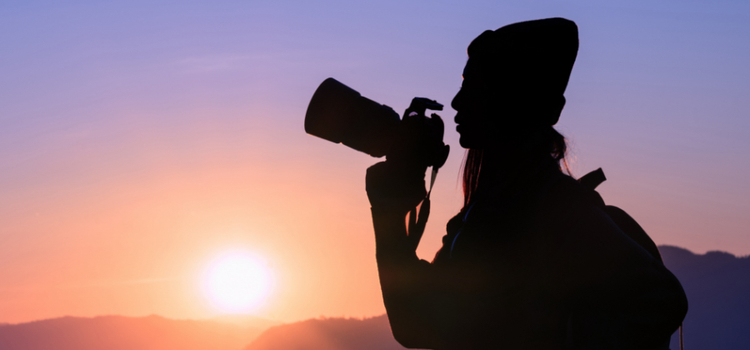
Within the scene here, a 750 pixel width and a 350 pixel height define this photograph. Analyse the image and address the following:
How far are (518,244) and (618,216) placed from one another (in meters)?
0.53

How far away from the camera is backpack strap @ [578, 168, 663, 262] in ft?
Result: 8.61

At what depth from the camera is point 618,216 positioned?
272 centimetres

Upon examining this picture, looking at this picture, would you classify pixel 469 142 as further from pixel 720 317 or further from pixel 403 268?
pixel 720 317

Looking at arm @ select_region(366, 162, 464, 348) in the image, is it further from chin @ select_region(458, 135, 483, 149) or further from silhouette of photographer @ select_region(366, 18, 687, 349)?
chin @ select_region(458, 135, 483, 149)

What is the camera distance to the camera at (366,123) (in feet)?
9.52

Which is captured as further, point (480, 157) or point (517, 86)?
point (480, 157)

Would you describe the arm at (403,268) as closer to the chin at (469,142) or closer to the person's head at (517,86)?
the chin at (469,142)

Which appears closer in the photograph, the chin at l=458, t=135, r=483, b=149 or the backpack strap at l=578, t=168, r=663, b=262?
the backpack strap at l=578, t=168, r=663, b=262

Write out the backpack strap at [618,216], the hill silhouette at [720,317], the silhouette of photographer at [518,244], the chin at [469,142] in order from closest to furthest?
the silhouette of photographer at [518,244] → the backpack strap at [618,216] → the chin at [469,142] → the hill silhouette at [720,317]

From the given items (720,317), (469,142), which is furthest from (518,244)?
(720,317)

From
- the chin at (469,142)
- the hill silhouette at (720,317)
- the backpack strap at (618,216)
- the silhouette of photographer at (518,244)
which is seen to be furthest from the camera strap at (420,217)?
the hill silhouette at (720,317)

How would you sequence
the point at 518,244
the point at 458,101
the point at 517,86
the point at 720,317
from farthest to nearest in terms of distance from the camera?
1. the point at 720,317
2. the point at 458,101
3. the point at 517,86
4. the point at 518,244

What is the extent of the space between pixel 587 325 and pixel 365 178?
4.03 feet

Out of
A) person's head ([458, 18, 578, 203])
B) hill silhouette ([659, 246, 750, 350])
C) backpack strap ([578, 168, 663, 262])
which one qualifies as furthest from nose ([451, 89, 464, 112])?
hill silhouette ([659, 246, 750, 350])
